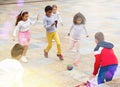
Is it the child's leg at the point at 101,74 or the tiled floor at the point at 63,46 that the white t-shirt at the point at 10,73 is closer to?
the child's leg at the point at 101,74

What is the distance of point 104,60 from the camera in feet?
20.0

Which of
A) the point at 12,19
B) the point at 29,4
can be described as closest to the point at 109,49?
the point at 12,19

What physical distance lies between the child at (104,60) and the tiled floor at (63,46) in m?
1.03

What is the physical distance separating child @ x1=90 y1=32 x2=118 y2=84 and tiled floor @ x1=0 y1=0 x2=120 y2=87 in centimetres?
103

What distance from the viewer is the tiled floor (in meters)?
7.50

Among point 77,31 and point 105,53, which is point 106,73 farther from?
point 77,31

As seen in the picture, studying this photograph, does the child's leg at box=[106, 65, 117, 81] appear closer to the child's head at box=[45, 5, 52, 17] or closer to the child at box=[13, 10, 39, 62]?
the child's head at box=[45, 5, 52, 17]

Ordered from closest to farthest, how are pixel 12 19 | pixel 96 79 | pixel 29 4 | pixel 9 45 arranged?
1. pixel 96 79
2. pixel 9 45
3. pixel 12 19
4. pixel 29 4

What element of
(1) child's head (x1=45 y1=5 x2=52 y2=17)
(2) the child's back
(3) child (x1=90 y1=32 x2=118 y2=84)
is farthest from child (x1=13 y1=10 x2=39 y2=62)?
(2) the child's back

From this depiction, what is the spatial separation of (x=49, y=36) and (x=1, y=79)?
424 centimetres

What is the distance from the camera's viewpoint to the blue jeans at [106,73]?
623 cm

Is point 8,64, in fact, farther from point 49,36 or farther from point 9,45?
point 9,45

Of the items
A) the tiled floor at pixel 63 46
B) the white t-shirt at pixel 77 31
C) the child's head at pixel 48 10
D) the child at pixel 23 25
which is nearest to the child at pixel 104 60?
the tiled floor at pixel 63 46

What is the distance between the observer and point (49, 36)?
8773 millimetres
